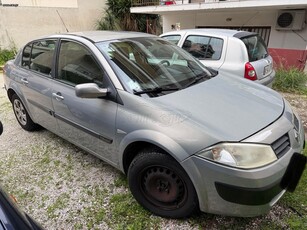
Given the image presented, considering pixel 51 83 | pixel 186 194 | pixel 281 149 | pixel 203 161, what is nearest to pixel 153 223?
pixel 186 194

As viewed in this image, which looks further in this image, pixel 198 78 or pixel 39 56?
pixel 39 56

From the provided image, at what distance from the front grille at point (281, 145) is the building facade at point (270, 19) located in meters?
6.38

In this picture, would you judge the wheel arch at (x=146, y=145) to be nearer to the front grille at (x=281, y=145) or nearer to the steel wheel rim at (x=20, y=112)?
the front grille at (x=281, y=145)

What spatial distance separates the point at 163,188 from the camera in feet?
7.36

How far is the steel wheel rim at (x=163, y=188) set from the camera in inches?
83.5

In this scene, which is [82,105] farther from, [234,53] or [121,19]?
[121,19]

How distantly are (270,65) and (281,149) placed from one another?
11.2 ft

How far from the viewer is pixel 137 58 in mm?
2631

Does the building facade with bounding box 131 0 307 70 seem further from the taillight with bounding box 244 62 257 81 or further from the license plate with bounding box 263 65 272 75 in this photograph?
the taillight with bounding box 244 62 257 81

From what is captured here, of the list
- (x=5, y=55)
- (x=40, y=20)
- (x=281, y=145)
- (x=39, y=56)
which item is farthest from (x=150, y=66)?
(x=40, y=20)

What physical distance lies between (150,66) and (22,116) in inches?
102

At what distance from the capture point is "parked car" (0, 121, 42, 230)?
118cm

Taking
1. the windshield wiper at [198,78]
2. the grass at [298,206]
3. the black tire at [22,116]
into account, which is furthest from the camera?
the black tire at [22,116]

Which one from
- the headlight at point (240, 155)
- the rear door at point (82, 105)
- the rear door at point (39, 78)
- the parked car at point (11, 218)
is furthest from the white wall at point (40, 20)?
the headlight at point (240, 155)
